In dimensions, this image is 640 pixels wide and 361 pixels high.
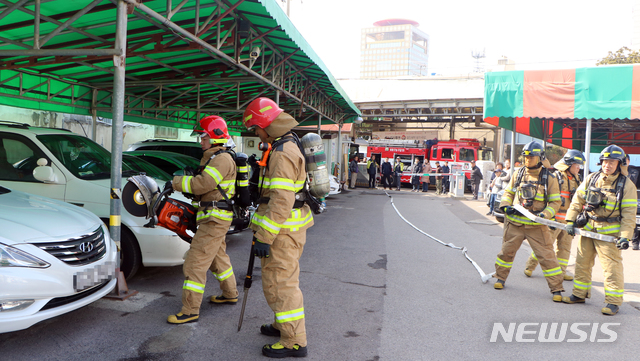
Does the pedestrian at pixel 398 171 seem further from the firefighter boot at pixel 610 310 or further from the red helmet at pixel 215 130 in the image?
the red helmet at pixel 215 130

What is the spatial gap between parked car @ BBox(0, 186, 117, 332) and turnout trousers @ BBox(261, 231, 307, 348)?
1516mm

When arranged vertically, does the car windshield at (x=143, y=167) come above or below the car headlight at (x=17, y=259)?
above

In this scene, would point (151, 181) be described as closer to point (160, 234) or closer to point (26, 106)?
point (160, 234)

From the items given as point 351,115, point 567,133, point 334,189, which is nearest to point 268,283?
point 334,189

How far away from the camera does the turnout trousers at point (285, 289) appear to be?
3.53m

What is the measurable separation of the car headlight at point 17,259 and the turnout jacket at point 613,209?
5.57 metres

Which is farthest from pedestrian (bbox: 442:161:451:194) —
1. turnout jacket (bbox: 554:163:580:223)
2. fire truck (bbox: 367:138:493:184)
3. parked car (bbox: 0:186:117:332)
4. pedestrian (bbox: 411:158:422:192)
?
parked car (bbox: 0:186:117:332)

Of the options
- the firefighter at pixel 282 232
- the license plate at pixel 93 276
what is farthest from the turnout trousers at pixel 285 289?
the license plate at pixel 93 276

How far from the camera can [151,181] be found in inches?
174

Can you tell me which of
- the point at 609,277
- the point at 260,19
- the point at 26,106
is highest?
the point at 260,19

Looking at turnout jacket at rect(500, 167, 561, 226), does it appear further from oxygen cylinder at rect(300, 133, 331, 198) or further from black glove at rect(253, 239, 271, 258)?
black glove at rect(253, 239, 271, 258)

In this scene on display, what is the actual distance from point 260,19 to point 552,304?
6.15 m

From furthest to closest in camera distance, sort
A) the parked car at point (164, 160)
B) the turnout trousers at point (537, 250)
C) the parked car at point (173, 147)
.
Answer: the parked car at point (173, 147) → the parked car at point (164, 160) → the turnout trousers at point (537, 250)

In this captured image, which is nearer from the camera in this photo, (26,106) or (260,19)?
(260,19)
